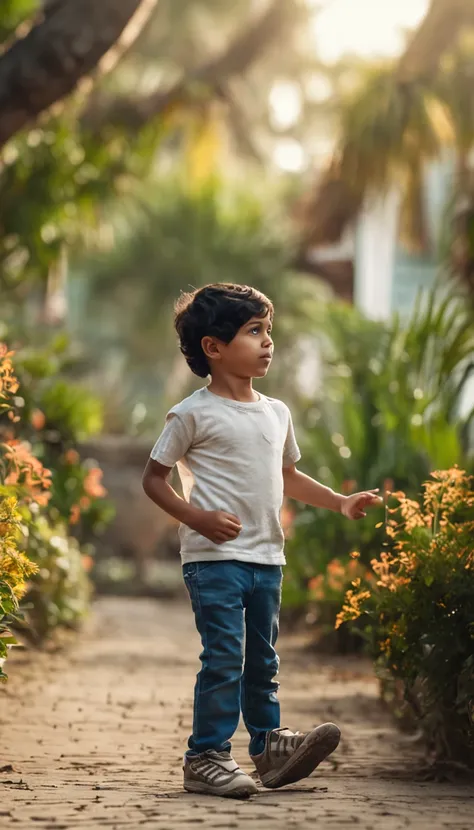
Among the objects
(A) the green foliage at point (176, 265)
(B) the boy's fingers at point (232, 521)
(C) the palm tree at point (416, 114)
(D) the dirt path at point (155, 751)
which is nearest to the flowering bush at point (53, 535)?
(D) the dirt path at point (155, 751)

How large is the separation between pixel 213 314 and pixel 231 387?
0.76ft

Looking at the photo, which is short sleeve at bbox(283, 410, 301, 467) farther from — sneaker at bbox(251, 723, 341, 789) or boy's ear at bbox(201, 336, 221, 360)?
sneaker at bbox(251, 723, 341, 789)

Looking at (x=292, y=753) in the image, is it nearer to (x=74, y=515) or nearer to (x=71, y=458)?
(x=74, y=515)

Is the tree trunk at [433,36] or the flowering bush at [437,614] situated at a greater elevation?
the tree trunk at [433,36]

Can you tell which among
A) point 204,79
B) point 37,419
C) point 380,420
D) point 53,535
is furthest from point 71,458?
point 204,79

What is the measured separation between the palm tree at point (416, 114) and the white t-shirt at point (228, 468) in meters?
7.06

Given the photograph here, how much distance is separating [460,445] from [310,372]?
19081 millimetres

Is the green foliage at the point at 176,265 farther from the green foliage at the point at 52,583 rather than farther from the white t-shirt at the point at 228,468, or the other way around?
the white t-shirt at the point at 228,468

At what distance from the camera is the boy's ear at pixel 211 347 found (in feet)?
14.3

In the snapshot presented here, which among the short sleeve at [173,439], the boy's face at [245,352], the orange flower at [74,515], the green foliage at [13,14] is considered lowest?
the short sleeve at [173,439]

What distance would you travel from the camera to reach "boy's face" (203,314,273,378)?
4.32 meters

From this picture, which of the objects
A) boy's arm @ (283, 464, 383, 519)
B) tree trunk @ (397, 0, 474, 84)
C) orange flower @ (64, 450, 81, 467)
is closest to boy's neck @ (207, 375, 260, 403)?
boy's arm @ (283, 464, 383, 519)

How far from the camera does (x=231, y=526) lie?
13.5 ft

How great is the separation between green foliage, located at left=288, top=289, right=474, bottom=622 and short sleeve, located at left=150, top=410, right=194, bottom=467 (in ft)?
10.4
